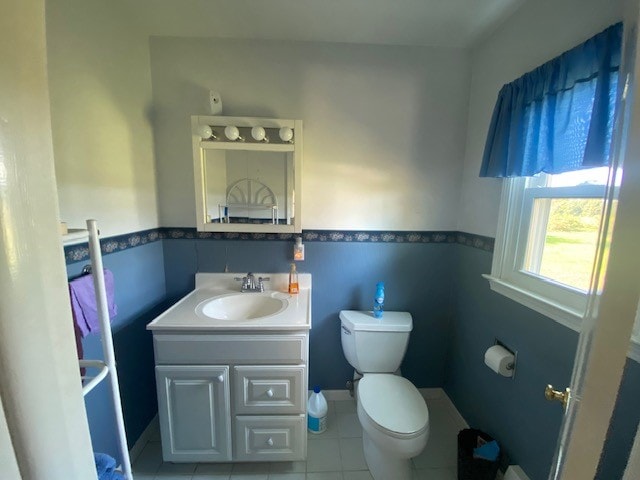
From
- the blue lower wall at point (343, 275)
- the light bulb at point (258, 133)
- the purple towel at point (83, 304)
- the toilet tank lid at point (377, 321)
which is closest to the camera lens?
the purple towel at point (83, 304)

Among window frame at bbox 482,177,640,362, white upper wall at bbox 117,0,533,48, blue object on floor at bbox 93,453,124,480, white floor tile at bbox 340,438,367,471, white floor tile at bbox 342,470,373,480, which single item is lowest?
white floor tile at bbox 342,470,373,480

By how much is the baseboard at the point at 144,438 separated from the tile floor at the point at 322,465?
0.07 ft

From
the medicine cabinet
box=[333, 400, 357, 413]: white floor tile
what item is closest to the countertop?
the medicine cabinet

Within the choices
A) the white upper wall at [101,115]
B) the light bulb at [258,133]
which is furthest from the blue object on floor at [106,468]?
the light bulb at [258,133]

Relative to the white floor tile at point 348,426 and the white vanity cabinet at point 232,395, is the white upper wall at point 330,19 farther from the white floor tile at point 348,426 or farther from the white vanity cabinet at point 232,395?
the white floor tile at point 348,426

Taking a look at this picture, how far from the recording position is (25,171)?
32cm

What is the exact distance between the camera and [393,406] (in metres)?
1.29

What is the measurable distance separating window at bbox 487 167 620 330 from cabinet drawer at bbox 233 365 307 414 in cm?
112

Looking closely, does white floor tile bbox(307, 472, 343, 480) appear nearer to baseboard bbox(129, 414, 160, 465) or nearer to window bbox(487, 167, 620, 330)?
baseboard bbox(129, 414, 160, 465)

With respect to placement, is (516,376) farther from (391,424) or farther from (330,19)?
(330,19)

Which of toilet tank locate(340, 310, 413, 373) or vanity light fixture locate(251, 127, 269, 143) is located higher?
vanity light fixture locate(251, 127, 269, 143)

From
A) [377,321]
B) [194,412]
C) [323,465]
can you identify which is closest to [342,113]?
[377,321]

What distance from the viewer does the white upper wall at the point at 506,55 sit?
0.95 m

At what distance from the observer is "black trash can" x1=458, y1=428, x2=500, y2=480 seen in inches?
47.6
